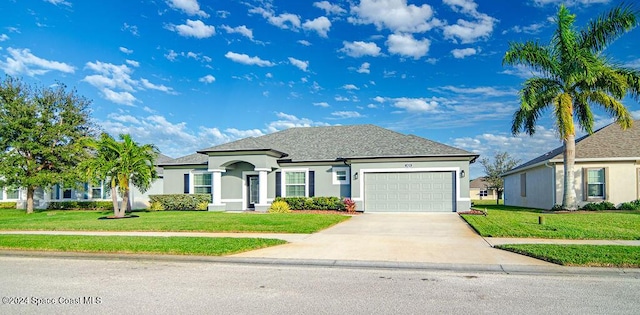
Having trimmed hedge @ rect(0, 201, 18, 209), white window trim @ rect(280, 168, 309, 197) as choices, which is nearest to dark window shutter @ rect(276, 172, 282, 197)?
white window trim @ rect(280, 168, 309, 197)

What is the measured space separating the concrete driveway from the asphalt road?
3.18 feet

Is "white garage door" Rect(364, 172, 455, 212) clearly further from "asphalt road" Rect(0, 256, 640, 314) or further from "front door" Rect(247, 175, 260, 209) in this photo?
"asphalt road" Rect(0, 256, 640, 314)

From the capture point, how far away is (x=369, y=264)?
881 centimetres

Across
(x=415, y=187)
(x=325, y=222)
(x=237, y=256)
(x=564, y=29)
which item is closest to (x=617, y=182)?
(x=564, y=29)

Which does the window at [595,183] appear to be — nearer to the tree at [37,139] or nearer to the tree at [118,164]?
the tree at [118,164]

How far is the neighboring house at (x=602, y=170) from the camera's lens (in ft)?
73.5

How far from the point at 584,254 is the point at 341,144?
58.9 ft

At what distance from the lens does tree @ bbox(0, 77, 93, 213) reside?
25938 millimetres

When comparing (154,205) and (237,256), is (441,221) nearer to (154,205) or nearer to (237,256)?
(237,256)

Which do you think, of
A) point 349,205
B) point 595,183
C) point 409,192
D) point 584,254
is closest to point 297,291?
point 584,254

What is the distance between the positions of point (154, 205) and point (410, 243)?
18.8 m

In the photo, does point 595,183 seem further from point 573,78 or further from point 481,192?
point 481,192

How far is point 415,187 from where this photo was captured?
2256cm

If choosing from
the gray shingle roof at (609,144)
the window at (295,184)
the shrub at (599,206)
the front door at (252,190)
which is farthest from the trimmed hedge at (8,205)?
the shrub at (599,206)
